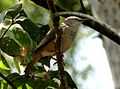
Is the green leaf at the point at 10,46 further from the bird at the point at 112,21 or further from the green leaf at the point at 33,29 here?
the bird at the point at 112,21

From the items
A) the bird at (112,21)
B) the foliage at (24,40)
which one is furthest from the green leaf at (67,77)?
the bird at (112,21)

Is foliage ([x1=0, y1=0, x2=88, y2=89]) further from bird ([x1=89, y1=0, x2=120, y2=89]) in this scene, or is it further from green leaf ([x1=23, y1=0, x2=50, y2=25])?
bird ([x1=89, y1=0, x2=120, y2=89])

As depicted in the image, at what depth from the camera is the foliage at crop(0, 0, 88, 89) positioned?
2.86ft

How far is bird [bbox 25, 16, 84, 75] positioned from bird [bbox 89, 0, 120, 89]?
0.51 ft

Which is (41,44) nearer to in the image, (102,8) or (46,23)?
(46,23)

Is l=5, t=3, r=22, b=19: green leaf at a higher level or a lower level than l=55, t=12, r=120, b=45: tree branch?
higher

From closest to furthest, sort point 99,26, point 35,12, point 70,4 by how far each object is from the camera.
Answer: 1. point 99,26
2. point 35,12
3. point 70,4

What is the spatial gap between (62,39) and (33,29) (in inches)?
5.7

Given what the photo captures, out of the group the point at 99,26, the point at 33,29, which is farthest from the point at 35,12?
the point at 99,26

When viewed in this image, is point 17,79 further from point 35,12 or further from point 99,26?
point 99,26

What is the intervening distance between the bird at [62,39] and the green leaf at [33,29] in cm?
5

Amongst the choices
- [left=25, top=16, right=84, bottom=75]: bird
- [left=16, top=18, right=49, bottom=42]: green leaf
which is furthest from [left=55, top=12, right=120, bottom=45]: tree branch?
[left=16, top=18, right=49, bottom=42]: green leaf

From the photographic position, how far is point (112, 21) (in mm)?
965

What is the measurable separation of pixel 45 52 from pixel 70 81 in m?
0.10
